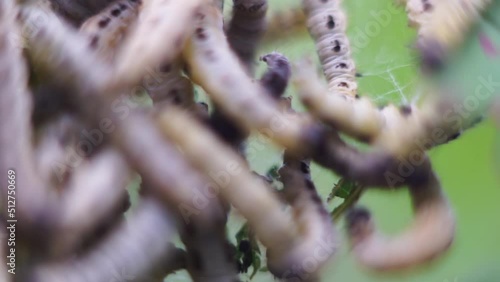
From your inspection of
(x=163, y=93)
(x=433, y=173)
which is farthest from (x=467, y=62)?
(x=163, y=93)

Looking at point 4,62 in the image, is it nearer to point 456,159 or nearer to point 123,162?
point 123,162

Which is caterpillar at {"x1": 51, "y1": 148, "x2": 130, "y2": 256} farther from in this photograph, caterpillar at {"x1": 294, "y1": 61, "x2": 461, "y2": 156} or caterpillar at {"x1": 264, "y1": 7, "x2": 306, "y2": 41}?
caterpillar at {"x1": 264, "y1": 7, "x2": 306, "y2": 41}

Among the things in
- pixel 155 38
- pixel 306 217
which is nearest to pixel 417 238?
pixel 306 217

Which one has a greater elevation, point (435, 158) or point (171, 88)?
point (171, 88)

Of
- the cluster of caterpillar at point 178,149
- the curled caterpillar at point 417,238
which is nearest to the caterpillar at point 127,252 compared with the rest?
the cluster of caterpillar at point 178,149

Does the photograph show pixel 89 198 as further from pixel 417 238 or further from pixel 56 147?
pixel 417 238

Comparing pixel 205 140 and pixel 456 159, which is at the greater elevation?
pixel 205 140

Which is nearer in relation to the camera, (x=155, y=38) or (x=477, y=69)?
(x=155, y=38)
